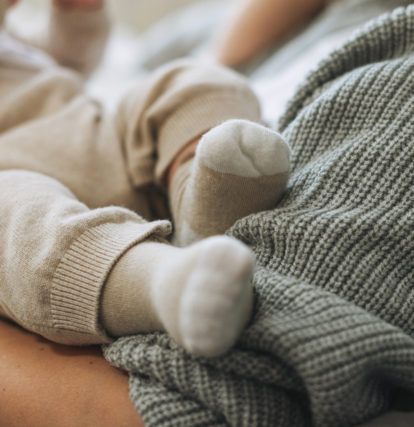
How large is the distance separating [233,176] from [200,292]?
0.46ft

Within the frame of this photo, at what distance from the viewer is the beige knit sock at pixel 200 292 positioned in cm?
32

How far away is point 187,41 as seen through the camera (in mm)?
1241

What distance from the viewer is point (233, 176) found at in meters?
0.44

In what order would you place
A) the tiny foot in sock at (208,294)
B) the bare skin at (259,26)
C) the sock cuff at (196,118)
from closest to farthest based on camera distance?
1. the tiny foot in sock at (208,294)
2. the sock cuff at (196,118)
3. the bare skin at (259,26)

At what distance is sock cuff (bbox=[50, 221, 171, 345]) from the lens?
40cm

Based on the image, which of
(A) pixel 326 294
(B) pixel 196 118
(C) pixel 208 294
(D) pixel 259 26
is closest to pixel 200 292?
(C) pixel 208 294

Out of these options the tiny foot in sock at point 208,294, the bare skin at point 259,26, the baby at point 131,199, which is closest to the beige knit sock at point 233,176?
the baby at point 131,199

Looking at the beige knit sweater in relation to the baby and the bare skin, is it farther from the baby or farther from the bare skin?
the bare skin

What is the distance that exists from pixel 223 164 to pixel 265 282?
98 millimetres

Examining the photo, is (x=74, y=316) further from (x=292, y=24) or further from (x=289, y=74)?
(x=292, y=24)

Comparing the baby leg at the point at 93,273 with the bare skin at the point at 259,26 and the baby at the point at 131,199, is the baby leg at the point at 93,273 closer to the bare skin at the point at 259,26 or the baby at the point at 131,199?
the baby at the point at 131,199

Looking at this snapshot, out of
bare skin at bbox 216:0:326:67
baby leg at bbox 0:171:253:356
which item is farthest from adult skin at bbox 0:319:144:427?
bare skin at bbox 216:0:326:67

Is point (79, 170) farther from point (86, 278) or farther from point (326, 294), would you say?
point (326, 294)

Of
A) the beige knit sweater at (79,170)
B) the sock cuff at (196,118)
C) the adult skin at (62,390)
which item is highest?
the sock cuff at (196,118)
